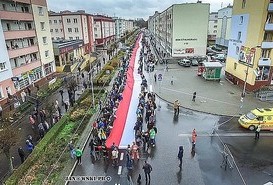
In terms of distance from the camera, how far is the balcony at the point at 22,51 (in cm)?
3021

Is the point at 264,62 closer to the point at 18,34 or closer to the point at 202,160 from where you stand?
the point at 202,160

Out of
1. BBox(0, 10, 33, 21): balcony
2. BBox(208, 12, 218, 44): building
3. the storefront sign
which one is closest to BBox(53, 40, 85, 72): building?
BBox(0, 10, 33, 21): balcony

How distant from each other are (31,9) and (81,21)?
2644 cm

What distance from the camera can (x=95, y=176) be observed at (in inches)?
587

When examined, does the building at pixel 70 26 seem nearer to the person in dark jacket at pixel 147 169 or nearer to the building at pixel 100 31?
the building at pixel 100 31

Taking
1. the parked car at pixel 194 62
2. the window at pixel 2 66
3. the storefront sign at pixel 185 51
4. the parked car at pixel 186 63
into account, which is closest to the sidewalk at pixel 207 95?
the parked car at pixel 186 63

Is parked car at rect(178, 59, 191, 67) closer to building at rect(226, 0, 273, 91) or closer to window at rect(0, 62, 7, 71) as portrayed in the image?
building at rect(226, 0, 273, 91)

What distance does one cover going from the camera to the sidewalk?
2530 cm

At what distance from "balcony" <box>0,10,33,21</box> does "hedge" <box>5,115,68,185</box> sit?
53.5 ft

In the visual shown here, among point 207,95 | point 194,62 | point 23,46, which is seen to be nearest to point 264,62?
point 207,95

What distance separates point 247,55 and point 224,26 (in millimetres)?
47604

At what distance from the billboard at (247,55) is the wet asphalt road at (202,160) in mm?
12434

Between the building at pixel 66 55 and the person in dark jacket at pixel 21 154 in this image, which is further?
the building at pixel 66 55

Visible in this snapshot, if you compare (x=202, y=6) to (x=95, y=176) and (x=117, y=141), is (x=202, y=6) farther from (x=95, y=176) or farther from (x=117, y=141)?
(x=95, y=176)
